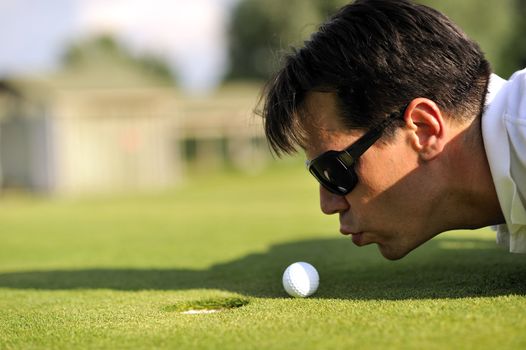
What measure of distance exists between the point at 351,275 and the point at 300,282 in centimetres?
74

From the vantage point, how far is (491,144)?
2.84 meters

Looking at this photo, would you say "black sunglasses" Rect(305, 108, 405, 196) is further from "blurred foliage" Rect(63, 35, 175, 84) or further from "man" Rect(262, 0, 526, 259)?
"blurred foliage" Rect(63, 35, 175, 84)

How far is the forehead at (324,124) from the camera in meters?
3.05

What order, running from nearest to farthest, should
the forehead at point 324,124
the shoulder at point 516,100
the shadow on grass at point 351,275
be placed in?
the shoulder at point 516,100 → the forehead at point 324,124 → the shadow on grass at point 351,275

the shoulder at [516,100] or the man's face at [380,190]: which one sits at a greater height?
the shoulder at [516,100]

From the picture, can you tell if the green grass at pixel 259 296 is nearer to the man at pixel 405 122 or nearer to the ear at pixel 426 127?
the man at pixel 405 122

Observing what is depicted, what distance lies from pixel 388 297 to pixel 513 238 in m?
0.67

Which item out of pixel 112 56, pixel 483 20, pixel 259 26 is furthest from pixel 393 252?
pixel 112 56

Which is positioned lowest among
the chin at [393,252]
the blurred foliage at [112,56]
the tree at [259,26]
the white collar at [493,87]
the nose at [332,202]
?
the chin at [393,252]

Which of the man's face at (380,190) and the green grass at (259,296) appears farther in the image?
the man's face at (380,190)

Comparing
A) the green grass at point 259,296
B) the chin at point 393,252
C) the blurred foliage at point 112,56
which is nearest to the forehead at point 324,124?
the chin at point 393,252

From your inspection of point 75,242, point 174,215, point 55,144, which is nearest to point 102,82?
point 55,144

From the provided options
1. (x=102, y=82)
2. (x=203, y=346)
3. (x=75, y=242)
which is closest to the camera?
(x=203, y=346)

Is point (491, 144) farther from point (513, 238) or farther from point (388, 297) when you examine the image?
point (388, 297)
